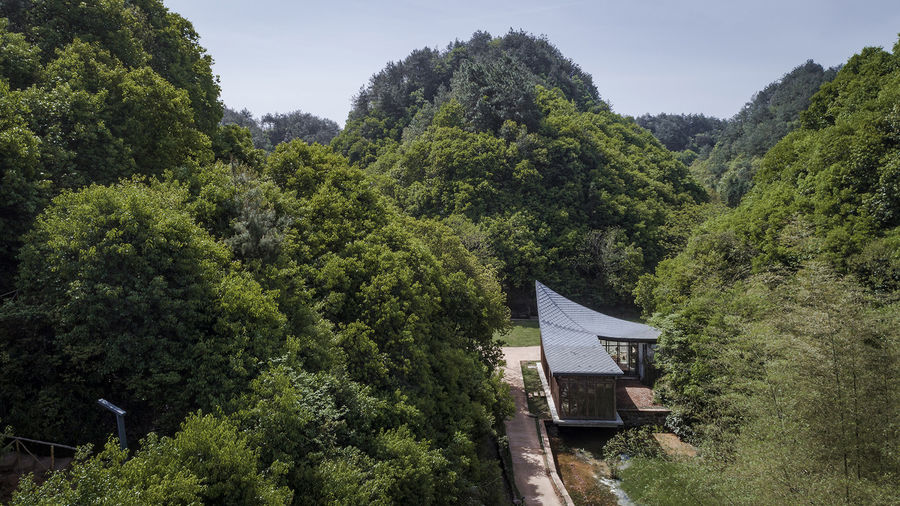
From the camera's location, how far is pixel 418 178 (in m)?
35.0

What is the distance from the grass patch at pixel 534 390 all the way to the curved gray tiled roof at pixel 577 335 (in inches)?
83.6

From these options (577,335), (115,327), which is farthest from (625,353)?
(115,327)

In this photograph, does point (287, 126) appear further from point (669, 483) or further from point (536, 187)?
point (669, 483)

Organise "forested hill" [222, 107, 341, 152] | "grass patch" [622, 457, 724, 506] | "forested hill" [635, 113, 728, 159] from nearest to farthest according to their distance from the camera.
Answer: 1. "grass patch" [622, 457, 724, 506]
2. "forested hill" [222, 107, 341, 152]
3. "forested hill" [635, 113, 728, 159]

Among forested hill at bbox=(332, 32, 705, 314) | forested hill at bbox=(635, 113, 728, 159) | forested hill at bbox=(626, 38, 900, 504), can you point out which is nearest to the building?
forested hill at bbox=(626, 38, 900, 504)

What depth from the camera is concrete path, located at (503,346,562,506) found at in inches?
542

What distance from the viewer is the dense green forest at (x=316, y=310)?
8633 millimetres

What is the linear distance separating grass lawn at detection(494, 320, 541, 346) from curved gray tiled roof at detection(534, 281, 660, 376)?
429 centimetres

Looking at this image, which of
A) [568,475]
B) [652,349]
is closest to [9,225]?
[568,475]

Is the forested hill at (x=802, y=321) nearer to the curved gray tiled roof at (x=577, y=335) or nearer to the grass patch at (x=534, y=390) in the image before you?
the curved gray tiled roof at (x=577, y=335)

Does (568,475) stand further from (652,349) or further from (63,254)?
(63,254)

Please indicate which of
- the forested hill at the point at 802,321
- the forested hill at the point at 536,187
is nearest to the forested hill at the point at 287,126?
the forested hill at the point at 536,187

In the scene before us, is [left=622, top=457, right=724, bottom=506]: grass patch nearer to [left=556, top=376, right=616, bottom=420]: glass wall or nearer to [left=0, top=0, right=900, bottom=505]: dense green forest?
[left=0, top=0, right=900, bottom=505]: dense green forest

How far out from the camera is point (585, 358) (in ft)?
59.8
